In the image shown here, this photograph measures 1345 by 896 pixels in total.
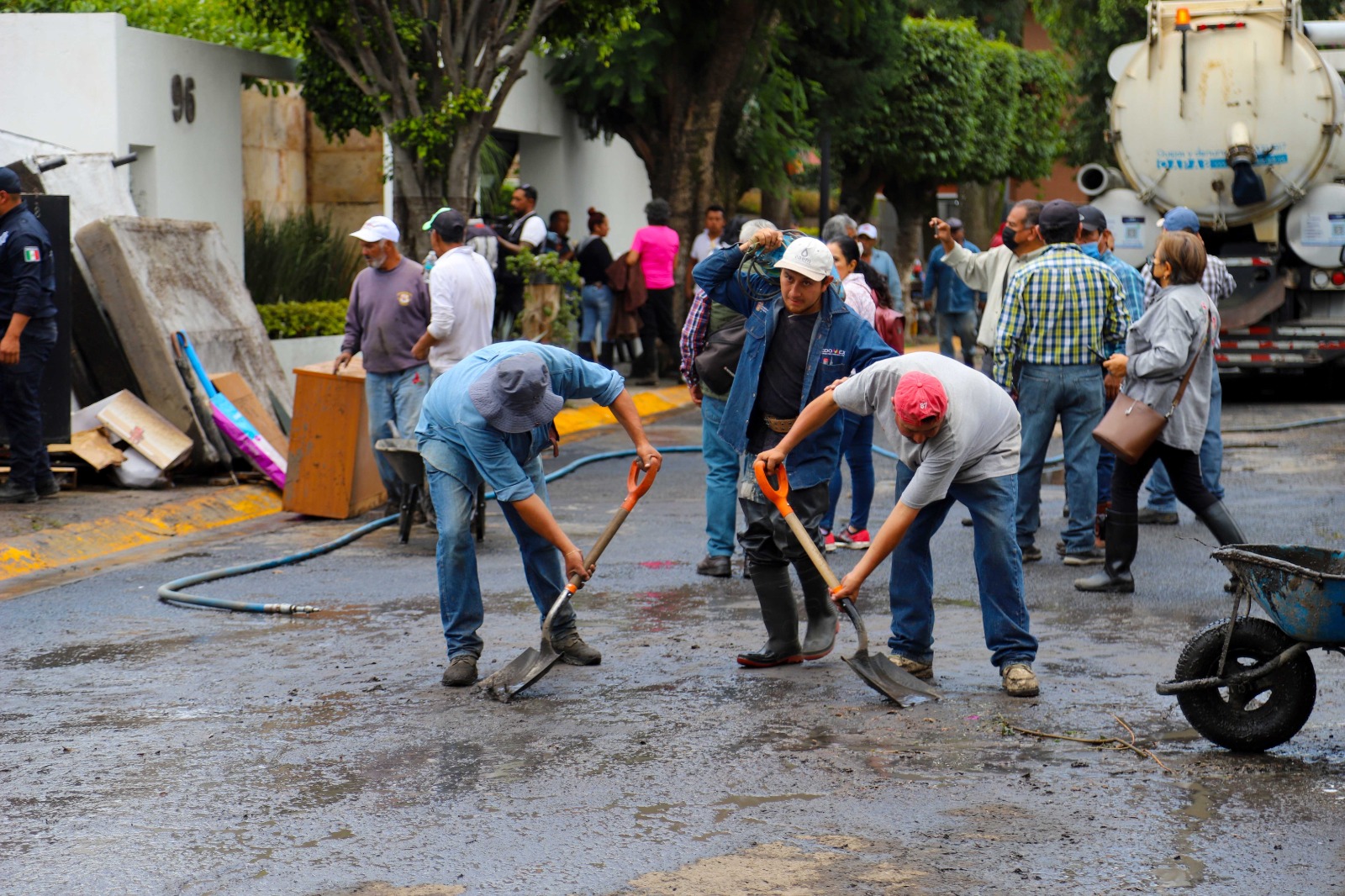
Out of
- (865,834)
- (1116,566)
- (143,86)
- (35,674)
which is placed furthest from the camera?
(143,86)

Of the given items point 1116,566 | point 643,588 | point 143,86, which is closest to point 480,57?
point 143,86

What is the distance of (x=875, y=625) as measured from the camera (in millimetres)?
7359

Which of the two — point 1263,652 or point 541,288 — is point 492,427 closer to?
point 1263,652

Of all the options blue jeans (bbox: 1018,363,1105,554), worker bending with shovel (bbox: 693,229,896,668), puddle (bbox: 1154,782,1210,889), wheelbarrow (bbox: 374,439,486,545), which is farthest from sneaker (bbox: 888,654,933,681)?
wheelbarrow (bbox: 374,439,486,545)

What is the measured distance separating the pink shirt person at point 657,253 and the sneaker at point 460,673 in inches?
443

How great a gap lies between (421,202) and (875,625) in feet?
26.8

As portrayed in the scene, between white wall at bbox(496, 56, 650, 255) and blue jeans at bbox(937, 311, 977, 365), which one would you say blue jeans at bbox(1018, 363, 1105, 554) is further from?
white wall at bbox(496, 56, 650, 255)

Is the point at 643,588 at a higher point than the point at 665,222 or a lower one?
lower

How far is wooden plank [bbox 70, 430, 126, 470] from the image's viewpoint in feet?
34.3

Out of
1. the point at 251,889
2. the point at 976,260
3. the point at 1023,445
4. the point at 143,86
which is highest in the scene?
the point at 143,86

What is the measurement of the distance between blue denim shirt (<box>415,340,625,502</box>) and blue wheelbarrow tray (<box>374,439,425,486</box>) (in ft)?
8.92

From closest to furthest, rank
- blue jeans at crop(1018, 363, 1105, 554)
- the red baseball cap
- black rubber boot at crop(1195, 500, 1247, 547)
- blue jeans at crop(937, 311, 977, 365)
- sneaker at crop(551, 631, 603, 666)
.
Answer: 1. the red baseball cap
2. sneaker at crop(551, 631, 603, 666)
3. black rubber boot at crop(1195, 500, 1247, 547)
4. blue jeans at crop(1018, 363, 1105, 554)
5. blue jeans at crop(937, 311, 977, 365)

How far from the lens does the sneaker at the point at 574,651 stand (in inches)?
260

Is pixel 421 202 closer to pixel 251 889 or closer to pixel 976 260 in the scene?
pixel 976 260
